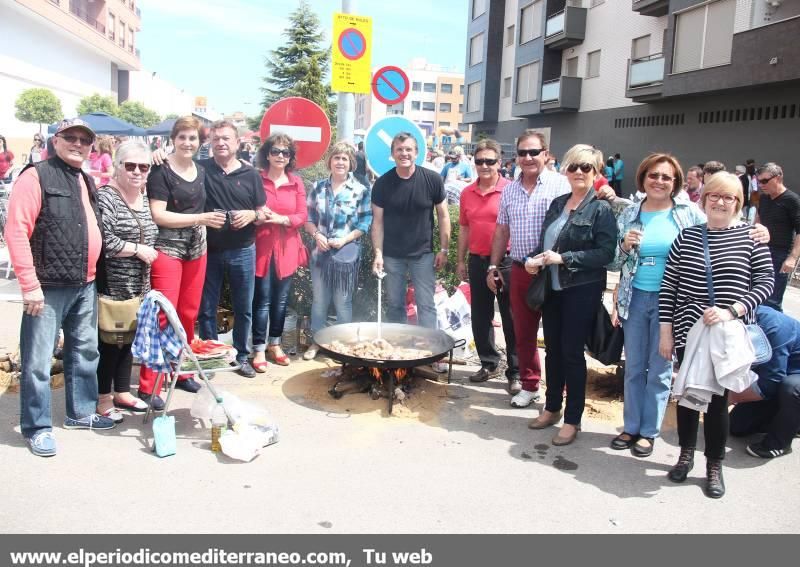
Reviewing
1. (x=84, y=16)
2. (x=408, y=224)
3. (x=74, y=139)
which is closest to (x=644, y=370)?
(x=408, y=224)

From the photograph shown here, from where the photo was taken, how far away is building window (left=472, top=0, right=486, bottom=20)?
42188 millimetres

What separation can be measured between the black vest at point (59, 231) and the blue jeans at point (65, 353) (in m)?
0.13

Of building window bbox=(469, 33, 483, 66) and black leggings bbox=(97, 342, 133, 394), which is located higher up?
building window bbox=(469, 33, 483, 66)

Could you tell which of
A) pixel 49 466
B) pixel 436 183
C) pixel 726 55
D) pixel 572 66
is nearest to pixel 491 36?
pixel 572 66

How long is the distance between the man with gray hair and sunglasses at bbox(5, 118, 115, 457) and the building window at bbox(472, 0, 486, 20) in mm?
41564

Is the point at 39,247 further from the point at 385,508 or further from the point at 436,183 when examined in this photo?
the point at 436,183

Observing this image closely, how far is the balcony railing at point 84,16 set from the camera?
52.1 m

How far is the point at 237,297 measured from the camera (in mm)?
5750

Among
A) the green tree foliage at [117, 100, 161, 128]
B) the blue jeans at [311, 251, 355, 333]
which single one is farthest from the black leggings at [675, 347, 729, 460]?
the green tree foliage at [117, 100, 161, 128]

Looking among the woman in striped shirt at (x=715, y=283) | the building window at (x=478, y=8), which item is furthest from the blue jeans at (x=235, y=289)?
the building window at (x=478, y=8)

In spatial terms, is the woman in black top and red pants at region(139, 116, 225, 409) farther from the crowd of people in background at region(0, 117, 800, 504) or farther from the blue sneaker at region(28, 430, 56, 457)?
the blue sneaker at region(28, 430, 56, 457)

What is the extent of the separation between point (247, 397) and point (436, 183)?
2.45 metres

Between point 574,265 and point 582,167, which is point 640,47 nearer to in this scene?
A: point 582,167

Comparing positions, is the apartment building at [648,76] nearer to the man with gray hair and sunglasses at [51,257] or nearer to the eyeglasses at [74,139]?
the eyeglasses at [74,139]
